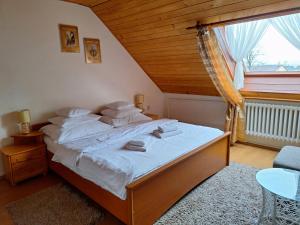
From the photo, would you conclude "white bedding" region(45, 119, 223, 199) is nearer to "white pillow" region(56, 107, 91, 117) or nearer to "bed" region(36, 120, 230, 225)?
"bed" region(36, 120, 230, 225)

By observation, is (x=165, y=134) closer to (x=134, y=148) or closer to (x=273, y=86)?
(x=134, y=148)

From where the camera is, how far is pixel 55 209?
2.10m

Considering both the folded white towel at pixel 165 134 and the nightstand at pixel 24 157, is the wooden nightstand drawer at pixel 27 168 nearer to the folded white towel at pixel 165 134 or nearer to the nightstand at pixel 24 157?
the nightstand at pixel 24 157

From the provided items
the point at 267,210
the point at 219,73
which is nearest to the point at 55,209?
the point at 267,210

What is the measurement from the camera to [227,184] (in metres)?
2.46

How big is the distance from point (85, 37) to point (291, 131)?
Answer: 3.43m

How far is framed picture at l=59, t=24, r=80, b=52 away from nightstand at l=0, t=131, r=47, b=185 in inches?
51.2

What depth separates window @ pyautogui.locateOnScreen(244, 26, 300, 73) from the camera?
3.09 m

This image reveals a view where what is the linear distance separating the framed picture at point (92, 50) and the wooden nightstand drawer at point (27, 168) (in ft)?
5.52

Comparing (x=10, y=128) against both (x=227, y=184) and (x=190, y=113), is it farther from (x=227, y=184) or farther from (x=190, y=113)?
(x=190, y=113)

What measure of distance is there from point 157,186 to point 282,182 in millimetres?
998

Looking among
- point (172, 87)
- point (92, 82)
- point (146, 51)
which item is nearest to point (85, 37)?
point (92, 82)

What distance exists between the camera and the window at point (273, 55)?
10.2ft

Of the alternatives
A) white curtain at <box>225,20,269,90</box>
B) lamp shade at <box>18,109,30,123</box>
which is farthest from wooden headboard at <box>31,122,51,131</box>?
white curtain at <box>225,20,269,90</box>
